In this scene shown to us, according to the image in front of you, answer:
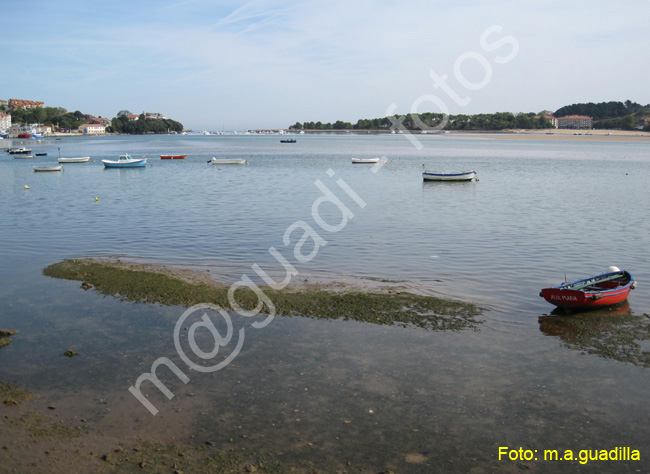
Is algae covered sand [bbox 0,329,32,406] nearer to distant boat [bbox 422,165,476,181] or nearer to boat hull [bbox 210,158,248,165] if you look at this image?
distant boat [bbox 422,165,476,181]

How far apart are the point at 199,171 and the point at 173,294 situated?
61646mm

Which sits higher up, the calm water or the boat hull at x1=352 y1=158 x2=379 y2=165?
the boat hull at x1=352 y1=158 x2=379 y2=165

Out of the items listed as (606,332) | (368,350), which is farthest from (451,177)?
→ (368,350)

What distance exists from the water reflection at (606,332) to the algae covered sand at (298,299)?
2272 millimetres

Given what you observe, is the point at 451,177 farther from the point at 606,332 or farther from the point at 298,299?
the point at 606,332

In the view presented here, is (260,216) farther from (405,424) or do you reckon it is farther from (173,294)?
(405,424)

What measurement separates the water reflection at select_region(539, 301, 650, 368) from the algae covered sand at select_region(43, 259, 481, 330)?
2272mm

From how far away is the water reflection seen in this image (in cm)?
1359

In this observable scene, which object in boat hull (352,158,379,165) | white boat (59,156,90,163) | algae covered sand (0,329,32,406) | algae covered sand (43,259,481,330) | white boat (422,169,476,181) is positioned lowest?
algae covered sand (0,329,32,406)

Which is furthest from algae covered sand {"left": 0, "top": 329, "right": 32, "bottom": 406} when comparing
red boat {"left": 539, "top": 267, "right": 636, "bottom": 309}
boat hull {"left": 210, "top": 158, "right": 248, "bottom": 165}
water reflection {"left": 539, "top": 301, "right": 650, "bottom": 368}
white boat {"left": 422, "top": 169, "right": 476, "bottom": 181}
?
boat hull {"left": 210, "top": 158, "right": 248, "bottom": 165}

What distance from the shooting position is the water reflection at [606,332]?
535 inches

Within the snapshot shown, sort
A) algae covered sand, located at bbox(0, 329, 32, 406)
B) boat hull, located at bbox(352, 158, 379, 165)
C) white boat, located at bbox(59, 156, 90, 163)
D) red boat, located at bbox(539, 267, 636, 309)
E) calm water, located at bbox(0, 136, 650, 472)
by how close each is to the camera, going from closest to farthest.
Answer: calm water, located at bbox(0, 136, 650, 472) → algae covered sand, located at bbox(0, 329, 32, 406) → red boat, located at bbox(539, 267, 636, 309) → boat hull, located at bbox(352, 158, 379, 165) → white boat, located at bbox(59, 156, 90, 163)

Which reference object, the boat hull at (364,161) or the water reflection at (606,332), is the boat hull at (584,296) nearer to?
the water reflection at (606,332)

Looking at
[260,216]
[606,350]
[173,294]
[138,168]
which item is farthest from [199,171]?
[606,350]
